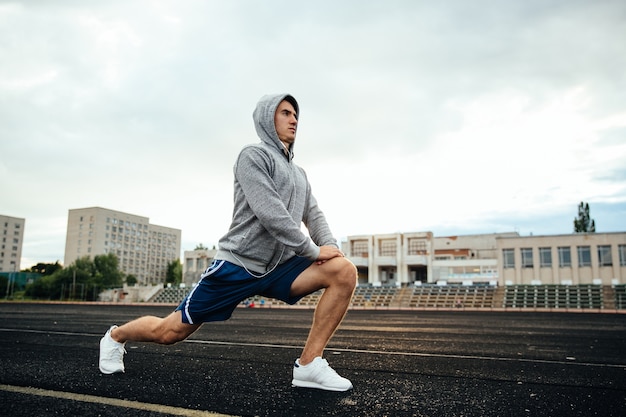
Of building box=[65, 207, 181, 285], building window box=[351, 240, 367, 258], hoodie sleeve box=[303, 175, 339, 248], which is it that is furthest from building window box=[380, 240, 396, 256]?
building box=[65, 207, 181, 285]

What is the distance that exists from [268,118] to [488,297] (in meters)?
43.1

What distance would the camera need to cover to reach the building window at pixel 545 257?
44.3m

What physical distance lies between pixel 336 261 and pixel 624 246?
163ft

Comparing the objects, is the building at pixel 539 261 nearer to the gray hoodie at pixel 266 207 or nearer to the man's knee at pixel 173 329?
the gray hoodie at pixel 266 207

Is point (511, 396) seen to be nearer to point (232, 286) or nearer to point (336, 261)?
point (336, 261)

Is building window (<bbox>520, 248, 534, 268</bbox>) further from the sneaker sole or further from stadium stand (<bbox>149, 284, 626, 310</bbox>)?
the sneaker sole

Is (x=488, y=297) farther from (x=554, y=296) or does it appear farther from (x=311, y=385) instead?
(x=311, y=385)

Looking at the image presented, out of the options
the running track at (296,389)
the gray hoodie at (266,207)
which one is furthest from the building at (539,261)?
the gray hoodie at (266,207)

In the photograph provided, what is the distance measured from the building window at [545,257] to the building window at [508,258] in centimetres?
258

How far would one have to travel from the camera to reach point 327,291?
249 centimetres

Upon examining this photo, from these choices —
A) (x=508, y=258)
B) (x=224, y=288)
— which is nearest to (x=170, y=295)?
(x=508, y=258)

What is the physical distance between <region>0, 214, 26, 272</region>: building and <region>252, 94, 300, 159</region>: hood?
11887cm

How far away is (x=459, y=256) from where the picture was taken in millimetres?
66312

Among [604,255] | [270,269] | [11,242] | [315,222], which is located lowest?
[270,269]
